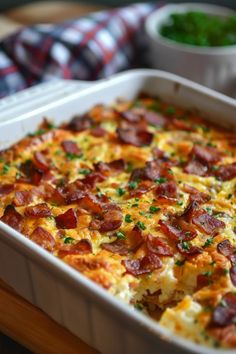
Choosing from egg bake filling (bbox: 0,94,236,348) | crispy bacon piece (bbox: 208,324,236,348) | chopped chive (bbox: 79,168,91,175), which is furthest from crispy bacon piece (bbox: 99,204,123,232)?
crispy bacon piece (bbox: 208,324,236,348)

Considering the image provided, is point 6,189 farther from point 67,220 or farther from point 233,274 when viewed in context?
point 233,274

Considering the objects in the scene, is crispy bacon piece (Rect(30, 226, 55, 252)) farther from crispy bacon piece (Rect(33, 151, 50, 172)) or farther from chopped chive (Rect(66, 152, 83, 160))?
chopped chive (Rect(66, 152, 83, 160))

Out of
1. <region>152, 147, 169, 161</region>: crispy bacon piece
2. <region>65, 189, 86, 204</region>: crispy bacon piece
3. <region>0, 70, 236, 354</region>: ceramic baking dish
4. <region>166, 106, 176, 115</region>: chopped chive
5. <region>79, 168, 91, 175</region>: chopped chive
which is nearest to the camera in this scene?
<region>0, 70, 236, 354</region>: ceramic baking dish

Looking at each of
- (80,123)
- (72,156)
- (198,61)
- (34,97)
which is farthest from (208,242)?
(198,61)

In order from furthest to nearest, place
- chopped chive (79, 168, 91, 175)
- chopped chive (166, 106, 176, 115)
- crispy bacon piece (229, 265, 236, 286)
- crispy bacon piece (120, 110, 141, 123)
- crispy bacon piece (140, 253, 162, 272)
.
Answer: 1. chopped chive (166, 106, 176, 115)
2. crispy bacon piece (120, 110, 141, 123)
3. chopped chive (79, 168, 91, 175)
4. crispy bacon piece (140, 253, 162, 272)
5. crispy bacon piece (229, 265, 236, 286)

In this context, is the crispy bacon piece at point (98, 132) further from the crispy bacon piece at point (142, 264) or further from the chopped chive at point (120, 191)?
the crispy bacon piece at point (142, 264)

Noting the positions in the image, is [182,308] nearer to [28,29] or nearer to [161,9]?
[28,29]
